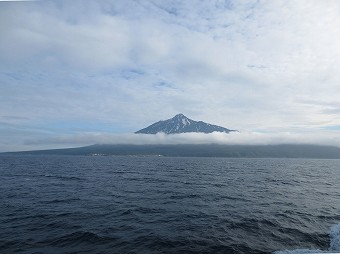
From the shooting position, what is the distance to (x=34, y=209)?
35.5 meters

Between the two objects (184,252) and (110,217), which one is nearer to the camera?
(184,252)

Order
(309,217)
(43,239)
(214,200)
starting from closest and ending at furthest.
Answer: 1. (43,239)
2. (309,217)
3. (214,200)

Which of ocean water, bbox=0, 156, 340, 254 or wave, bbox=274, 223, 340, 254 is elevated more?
ocean water, bbox=0, 156, 340, 254

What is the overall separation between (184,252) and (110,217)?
12990 millimetres

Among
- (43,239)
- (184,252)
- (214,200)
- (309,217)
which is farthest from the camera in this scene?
(214,200)

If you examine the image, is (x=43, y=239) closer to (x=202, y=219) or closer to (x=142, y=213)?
(x=142, y=213)

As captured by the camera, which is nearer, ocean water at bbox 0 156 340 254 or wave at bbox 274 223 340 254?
wave at bbox 274 223 340 254

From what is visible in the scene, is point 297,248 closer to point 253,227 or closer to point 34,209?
point 253,227

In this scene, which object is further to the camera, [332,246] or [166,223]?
[166,223]

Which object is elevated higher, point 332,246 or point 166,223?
point 166,223

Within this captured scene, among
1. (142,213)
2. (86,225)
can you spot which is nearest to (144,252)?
(86,225)

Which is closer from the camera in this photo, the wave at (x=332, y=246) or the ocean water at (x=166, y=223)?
the wave at (x=332, y=246)

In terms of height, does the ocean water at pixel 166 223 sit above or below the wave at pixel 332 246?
above

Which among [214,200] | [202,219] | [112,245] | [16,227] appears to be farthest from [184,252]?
[214,200]
